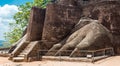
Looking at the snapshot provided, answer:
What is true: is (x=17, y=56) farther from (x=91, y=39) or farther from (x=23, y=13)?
(x=23, y=13)

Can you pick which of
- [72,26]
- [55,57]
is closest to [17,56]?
[55,57]

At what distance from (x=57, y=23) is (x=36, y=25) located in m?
2.45

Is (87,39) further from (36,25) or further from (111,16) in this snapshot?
(36,25)

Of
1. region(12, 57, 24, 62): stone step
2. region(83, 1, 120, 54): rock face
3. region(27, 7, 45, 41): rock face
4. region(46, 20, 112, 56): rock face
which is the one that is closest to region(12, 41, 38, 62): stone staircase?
region(12, 57, 24, 62): stone step

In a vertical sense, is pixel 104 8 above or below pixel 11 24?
above

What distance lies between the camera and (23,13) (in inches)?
1512

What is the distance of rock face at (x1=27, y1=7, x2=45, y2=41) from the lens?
23.4m

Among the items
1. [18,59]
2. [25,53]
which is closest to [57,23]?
[25,53]

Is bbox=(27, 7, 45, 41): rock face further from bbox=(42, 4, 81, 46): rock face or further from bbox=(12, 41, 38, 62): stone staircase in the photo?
bbox=(42, 4, 81, 46): rock face

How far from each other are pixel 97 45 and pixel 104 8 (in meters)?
5.06

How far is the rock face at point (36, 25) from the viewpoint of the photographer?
2341 centimetres

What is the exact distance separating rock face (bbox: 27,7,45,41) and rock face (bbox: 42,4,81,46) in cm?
131

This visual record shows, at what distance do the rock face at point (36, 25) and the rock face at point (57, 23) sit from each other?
51.5 inches

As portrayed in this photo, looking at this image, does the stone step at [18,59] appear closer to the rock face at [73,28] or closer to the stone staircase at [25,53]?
the stone staircase at [25,53]
